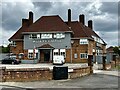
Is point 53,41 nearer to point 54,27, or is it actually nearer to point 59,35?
point 59,35

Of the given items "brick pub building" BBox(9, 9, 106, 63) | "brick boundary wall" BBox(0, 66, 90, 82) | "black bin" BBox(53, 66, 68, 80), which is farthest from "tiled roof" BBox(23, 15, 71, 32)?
"brick boundary wall" BBox(0, 66, 90, 82)

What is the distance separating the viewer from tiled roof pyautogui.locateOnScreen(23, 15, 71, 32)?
201ft

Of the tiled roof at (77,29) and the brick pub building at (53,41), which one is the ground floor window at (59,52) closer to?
the brick pub building at (53,41)

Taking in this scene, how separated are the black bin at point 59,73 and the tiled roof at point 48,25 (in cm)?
3713

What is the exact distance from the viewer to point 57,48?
6206 cm

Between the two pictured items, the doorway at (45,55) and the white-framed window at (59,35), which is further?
the doorway at (45,55)

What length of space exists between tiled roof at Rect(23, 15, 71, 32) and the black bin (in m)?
37.1

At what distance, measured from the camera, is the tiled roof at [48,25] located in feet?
201

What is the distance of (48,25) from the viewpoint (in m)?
62.6

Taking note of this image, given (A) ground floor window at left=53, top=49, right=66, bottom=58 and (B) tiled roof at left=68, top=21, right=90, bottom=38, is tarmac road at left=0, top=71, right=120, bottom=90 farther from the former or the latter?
(B) tiled roof at left=68, top=21, right=90, bottom=38

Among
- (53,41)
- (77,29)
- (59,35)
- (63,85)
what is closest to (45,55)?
(53,41)

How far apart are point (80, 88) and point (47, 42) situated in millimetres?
44632

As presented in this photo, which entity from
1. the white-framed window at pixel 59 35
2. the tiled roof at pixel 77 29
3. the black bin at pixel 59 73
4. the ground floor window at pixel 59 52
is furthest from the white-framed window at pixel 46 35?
the black bin at pixel 59 73

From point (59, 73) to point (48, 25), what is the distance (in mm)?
40082
